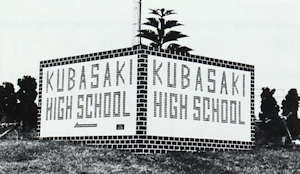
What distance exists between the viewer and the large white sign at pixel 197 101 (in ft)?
102

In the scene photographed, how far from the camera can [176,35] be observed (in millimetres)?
36625

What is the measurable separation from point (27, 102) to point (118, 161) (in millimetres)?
18349

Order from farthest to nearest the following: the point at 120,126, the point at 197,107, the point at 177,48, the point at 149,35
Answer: the point at 177,48 → the point at 149,35 → the point at 197,107 → the point at 120,126

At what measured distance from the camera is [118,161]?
28.3m

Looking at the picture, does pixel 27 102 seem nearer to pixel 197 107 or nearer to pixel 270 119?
pixel 197 107

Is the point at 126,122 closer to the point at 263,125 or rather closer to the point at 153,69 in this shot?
the point at 153,69

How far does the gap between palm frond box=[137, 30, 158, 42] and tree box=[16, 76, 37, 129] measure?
1244 centimetres

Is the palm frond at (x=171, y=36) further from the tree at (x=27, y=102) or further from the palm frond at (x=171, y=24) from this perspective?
the tree at (x=27, y=102)

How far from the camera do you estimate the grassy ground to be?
26578 mm

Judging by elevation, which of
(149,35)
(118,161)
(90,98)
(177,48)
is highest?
(149,35)

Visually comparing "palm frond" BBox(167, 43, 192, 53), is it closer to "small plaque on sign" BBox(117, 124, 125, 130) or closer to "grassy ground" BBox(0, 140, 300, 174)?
"grassy ground" BBox(0, 140, 300, 174)

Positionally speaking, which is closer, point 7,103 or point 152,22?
point 152,22

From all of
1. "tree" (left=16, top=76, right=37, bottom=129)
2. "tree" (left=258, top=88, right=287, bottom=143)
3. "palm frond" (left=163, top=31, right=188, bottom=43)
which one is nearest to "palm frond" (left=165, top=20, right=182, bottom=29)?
"palm frond" (left=163, top=31, right=188, bottom=43)

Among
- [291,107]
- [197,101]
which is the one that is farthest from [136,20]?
[291,107]
